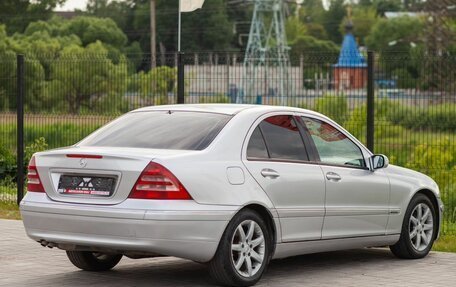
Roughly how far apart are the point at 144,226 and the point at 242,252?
96cm

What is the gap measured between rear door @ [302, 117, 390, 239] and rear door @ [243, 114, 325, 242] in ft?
0.54

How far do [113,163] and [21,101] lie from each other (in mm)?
7150

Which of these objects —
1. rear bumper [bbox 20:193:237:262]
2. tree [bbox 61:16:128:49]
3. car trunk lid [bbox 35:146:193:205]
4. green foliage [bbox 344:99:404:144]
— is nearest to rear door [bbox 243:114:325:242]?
rear bumper [bbox 20:193:237:262]

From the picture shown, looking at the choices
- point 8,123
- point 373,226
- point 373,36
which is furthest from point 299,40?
point 373,226

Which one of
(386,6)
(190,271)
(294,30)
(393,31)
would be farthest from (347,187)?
(386,6)

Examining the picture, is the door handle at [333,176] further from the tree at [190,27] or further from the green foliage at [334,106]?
the tree at [190,27]

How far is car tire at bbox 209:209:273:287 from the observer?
872 cm

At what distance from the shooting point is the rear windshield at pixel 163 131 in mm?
9062

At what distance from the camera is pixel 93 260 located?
32.4 feet

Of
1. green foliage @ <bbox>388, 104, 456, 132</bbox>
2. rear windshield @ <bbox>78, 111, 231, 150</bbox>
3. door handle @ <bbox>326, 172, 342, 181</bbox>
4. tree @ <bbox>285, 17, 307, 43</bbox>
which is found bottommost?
door handle @ <bbox>326, 172, 342, 181</bbox>

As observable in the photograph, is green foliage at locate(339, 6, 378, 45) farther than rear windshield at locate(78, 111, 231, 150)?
Yes

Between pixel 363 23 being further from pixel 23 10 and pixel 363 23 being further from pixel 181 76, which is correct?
pixel 181 76

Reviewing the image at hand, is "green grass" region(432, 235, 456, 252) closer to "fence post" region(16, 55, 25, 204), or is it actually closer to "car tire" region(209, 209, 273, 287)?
"car tire" region(209, 209, 273, 287)

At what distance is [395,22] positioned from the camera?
Result: 123m
